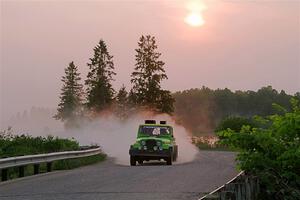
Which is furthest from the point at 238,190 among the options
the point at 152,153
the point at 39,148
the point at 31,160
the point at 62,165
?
the point at 39,148

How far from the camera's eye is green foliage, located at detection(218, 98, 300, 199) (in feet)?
43.1

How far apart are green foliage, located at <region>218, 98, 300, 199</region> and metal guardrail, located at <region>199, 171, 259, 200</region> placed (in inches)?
20.0

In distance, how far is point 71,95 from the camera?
108 m

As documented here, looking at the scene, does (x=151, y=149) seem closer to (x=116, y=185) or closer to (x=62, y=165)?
(x=62, y=165)

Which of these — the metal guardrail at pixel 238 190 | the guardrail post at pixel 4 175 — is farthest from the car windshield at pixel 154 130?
the metal guardrail at pixel 238 190

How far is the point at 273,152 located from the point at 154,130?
17.0 metres

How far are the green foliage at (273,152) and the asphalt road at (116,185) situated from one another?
5.31 feet

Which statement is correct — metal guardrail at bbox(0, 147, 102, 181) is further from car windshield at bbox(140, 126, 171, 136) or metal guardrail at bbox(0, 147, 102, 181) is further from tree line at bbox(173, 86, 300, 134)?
tree line at bbox(173, 86, 300, 134)

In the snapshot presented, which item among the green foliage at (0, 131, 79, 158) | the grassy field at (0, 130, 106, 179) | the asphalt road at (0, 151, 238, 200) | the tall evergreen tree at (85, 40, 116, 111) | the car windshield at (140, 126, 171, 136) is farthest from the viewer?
the tall evergreen tree at (85, 40, 116, 111)

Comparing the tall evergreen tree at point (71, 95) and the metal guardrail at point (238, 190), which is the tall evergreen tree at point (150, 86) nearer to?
the tall evergreen tree at point (71, 95)

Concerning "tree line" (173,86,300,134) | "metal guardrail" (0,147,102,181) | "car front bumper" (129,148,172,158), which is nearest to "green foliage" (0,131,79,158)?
"metal guardrail" (0,147,102,181)

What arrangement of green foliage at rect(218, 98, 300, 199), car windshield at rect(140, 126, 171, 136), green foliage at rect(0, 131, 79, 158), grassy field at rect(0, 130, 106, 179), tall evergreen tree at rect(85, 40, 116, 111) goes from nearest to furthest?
green foliage at rect(218, 98, 300, 199) < grassy field at rect(0, 130, 106, 179) < green foliage at rect(0, 131, 79, 158) < car windshield at rect(140, 126, 171, 136) < tall evergreen tree at rect(85, 40, 116, 111)

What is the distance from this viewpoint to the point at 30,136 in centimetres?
3155

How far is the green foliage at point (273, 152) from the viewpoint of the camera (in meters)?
13.1
